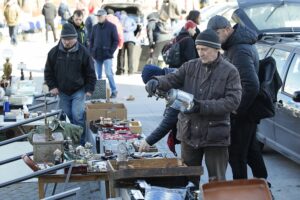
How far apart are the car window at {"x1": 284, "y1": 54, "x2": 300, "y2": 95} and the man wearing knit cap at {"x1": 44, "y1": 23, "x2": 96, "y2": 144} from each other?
2325 millimetres

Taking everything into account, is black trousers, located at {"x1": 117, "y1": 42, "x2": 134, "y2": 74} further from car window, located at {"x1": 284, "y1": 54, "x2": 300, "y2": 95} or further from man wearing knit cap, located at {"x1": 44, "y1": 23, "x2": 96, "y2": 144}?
car window, located at {"x1": 284, "y1": 54, "x2": 300, "y2": 95}

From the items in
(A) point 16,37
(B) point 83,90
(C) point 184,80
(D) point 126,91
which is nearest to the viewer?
(C) point 184,80

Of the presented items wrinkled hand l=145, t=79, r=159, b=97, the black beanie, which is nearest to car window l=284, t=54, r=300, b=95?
the black beanie

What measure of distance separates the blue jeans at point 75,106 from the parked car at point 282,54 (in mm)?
2189

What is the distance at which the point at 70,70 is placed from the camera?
30.2 ft

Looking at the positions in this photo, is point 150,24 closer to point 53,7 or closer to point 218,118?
point 53,7

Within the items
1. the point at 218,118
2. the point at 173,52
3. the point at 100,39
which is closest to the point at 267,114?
the point at 218,118

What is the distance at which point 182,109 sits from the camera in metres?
5.72

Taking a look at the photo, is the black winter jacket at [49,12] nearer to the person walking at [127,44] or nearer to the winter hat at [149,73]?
the person walking at [127,44]

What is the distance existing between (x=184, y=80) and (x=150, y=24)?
11.8 m

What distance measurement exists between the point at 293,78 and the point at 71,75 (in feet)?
8.61

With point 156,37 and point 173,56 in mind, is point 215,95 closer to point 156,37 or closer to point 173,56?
point 173,56

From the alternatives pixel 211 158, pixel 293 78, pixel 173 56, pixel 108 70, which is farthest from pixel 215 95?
pixel 108 70

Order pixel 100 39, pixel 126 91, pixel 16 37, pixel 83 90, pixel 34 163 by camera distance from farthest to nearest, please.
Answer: pixel 16 37
pixel 126 91
pixel 100 39
pixel 83 90
pixel 34 163
